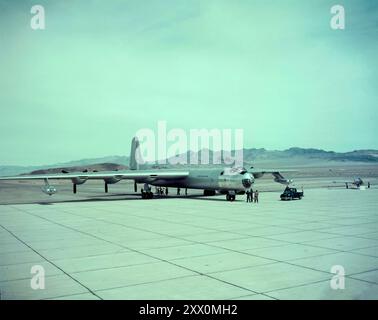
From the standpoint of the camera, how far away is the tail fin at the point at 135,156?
51719 mm

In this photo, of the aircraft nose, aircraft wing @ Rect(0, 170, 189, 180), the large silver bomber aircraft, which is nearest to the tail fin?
the large silver bomber aircraft

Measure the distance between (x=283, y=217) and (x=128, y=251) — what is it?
11.6 meters

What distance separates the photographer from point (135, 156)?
52.0m

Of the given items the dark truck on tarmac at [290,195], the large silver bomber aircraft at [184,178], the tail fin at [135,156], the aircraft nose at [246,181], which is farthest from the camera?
the tail fin at [135,156]

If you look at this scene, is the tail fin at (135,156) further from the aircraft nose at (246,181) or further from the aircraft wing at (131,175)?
the aircraft nose at (246,181)

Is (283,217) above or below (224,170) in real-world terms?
below

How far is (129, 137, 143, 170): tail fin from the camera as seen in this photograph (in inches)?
2036

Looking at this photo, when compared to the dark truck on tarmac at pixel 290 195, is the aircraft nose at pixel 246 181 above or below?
above

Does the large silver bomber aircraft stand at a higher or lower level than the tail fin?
lower

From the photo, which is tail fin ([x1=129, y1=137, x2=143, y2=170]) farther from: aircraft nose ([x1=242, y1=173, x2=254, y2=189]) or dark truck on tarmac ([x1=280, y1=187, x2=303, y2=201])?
dark truck on tarmac ([x1=280, y1=187, x2=303, y2=201])

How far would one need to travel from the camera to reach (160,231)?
59.3 feet

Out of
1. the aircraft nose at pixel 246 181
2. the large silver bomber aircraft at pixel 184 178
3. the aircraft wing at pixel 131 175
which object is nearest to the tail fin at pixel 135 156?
the large silver bomber aircraft at pixel 184 178

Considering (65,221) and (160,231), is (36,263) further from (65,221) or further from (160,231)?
(65,221)
